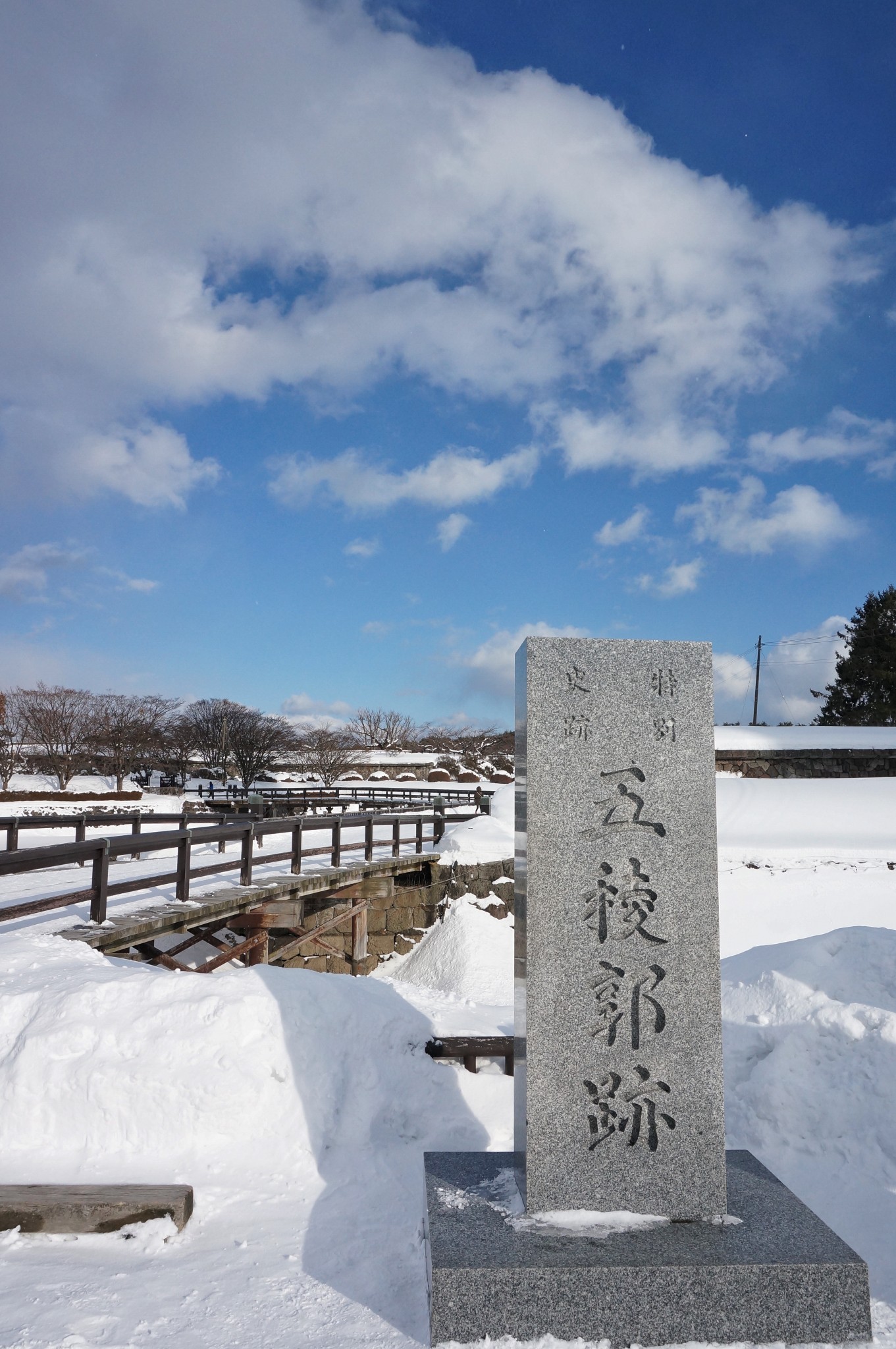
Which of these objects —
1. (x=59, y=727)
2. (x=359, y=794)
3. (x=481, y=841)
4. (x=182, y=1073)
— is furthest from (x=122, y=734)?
(x=182, y=1073)

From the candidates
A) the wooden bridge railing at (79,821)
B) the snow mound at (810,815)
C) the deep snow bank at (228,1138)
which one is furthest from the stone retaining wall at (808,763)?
the deep snow bank at (228,1138)

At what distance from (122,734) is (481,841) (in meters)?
28.0

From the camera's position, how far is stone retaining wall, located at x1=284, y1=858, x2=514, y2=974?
13.6 m

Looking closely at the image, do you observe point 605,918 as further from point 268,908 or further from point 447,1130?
point 268,908

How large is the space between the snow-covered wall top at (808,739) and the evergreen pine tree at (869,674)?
11177 mm

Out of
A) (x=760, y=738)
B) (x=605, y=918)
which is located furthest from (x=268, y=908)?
(x=760, y=738)

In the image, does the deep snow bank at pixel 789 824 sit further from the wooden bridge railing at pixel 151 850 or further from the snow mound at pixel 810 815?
the wooden bridge railing at pixel 151 850

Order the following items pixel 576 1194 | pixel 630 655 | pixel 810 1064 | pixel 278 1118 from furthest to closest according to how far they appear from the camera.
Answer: pixel 810 1064
pixel 278 1118
pixel 630 655
pixel 576 1194

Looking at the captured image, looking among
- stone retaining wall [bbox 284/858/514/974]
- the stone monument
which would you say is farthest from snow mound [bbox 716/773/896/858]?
the stone monument

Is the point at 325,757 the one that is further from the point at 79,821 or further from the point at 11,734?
the point at 79,821

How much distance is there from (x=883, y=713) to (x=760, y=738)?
13300 mm

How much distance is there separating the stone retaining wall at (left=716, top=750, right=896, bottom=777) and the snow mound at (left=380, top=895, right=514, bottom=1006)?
857 centimetres

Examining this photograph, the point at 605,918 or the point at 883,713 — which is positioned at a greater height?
the point at 883,713

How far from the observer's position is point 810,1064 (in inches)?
180
